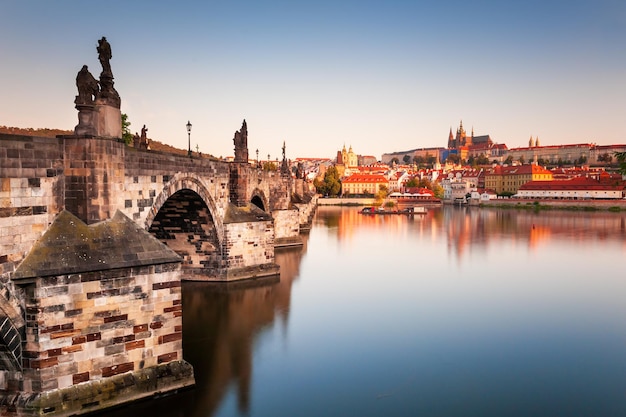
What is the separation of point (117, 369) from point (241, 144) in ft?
46.6

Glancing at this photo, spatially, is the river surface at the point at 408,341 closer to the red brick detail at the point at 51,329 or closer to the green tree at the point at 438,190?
the red brick detail at the point at 51,329

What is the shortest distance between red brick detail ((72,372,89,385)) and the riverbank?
77.2m

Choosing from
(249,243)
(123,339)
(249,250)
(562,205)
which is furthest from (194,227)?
(562,205)

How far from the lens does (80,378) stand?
25.9 ft

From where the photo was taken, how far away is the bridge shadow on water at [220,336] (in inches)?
350

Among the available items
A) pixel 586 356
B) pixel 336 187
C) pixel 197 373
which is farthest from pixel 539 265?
pixel 336 187

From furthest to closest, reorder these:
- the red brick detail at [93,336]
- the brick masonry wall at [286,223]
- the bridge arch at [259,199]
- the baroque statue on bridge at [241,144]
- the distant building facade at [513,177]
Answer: the distant building facade at [513,177] → the brick masonry wall at [286,223] → the bridge arch at [259,199] → the baroque statue on bridge at [241,144] → the red brick detail at [93,336]

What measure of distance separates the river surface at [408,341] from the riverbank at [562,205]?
53313 millimetres

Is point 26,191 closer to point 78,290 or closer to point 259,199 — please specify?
point 78,290

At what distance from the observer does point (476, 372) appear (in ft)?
36.3

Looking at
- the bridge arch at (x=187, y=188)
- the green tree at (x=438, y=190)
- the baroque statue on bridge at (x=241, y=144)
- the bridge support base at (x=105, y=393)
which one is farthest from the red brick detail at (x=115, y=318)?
the green tree at (x=438, y=190)

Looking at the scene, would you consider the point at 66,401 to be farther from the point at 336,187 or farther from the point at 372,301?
the point at 336,187

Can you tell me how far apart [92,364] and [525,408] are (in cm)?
759

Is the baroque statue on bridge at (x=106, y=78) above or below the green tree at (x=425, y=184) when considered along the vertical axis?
above
